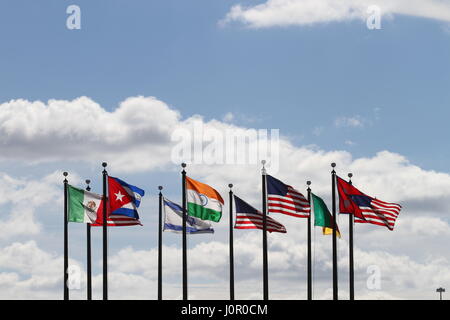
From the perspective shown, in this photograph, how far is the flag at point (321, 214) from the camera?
2035 inches

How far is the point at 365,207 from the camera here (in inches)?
1981

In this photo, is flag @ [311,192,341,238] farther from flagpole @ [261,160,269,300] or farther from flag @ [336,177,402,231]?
flagpole @ [261,160,269,300]

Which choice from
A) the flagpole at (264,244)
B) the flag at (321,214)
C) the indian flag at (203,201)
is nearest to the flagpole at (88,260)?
the indian flag at (203,201)

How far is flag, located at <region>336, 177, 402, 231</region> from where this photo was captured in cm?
5009

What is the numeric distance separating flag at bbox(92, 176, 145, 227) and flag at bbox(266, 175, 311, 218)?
706 cm

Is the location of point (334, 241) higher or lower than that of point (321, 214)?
lower

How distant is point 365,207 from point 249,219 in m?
6.12

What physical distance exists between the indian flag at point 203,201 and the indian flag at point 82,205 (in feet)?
16.2

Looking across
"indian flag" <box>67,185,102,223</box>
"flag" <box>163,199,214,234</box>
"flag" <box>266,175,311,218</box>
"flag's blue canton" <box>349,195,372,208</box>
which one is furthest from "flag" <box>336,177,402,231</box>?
"indian flag" <box>67,185,102,223</box>

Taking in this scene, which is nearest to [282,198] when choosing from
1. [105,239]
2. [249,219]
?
[249,219]

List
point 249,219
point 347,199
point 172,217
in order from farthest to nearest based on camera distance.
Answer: point 172,217, point 249,219, point 347,199

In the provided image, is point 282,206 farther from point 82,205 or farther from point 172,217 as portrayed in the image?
point 82,205
